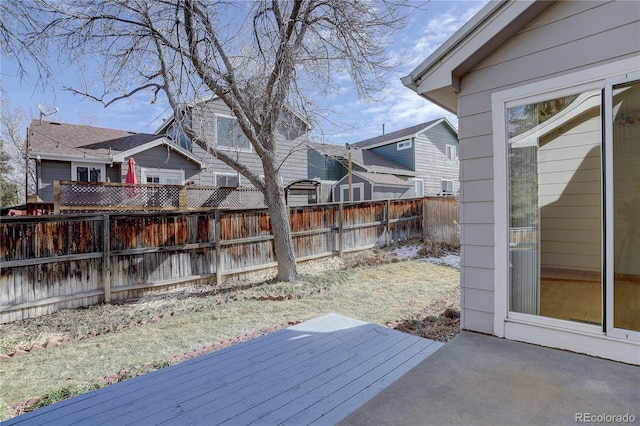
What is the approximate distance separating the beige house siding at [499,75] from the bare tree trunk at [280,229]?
423 centimetres

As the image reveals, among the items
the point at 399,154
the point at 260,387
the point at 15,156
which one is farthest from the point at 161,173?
the point at 15,156

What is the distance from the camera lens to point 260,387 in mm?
2459

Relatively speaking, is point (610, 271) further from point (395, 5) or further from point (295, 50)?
point (295, 50)

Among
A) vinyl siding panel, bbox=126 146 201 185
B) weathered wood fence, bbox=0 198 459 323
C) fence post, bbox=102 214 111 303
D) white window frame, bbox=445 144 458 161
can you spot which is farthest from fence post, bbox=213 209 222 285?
white window frame, bbox=445 144 458 161

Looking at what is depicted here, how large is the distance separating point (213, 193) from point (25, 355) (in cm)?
694

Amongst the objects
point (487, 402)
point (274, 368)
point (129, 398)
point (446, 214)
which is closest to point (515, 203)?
point (487, 402)

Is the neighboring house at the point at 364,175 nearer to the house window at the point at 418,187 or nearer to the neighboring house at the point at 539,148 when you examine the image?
the house window at the point at 418,187

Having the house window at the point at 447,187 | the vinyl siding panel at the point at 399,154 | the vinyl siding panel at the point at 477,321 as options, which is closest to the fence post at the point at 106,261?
the vinyl siding panel at the point at 477,321

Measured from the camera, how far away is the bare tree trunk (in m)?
6.78

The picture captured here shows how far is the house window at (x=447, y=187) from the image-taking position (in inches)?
776

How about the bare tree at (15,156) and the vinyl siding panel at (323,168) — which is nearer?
the bare tree at (15,156)

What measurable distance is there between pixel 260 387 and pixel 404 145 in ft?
56.7

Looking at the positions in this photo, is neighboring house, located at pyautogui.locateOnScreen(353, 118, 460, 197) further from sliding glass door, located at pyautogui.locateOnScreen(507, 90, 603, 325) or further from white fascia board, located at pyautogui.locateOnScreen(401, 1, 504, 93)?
white fascia board, located at pyautogui.locateOnScreen(401, 1, 504, 93)

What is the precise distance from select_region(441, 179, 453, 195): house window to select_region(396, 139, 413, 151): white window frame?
3.52m
